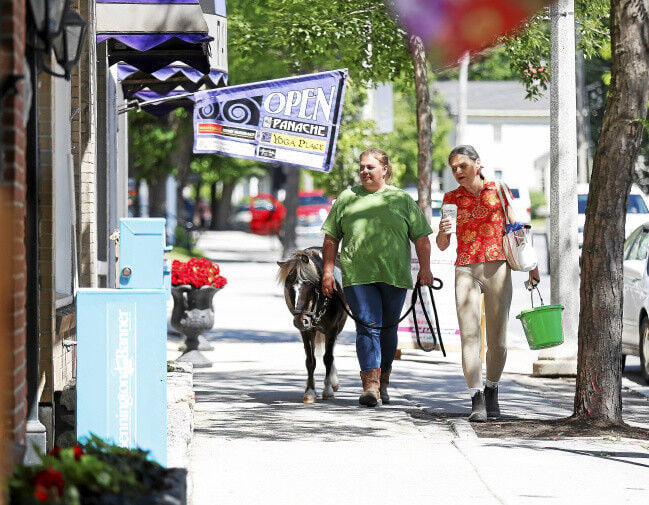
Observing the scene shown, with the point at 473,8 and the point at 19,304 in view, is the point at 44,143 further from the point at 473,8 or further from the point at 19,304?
the point at 473,8

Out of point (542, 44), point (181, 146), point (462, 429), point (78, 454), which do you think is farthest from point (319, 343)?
point (181, 146)

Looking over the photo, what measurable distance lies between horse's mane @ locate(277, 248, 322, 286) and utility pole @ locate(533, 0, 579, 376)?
147 inches

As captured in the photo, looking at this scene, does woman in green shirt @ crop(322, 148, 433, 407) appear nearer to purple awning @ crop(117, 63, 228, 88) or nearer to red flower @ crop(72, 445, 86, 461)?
purple awning @ crop(117, 63, 228, 88)

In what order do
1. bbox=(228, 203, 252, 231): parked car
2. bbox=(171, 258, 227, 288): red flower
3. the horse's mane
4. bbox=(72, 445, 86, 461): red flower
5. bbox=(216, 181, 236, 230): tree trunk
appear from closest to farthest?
bbox=(72, 445, 86, 461): red flower
the horse's mane
bbox=(171, 258, 227, 288): red flower
bbox=(228, 203, 252, 231): parked car
bbox=(216, 181, 236, 230): tree trunk

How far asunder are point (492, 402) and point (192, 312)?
18.4ft

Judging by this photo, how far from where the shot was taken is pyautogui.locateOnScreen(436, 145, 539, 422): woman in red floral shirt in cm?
1002

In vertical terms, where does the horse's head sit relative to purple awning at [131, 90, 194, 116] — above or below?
below

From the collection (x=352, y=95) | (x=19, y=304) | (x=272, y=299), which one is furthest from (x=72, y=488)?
(x=352, y=95)

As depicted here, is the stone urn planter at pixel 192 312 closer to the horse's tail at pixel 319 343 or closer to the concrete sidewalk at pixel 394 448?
the concrete sidewalk at pixel 394 448

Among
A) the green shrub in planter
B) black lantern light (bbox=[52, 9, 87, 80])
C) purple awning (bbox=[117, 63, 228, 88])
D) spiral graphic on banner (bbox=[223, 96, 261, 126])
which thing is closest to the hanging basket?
spiral graphic on banner (bbox=[223, 96, 261, 126])

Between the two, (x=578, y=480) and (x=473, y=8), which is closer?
(x=578, y=480)

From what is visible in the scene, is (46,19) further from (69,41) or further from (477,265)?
(477,265)

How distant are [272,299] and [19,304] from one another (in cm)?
2155

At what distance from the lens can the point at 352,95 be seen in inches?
1167
